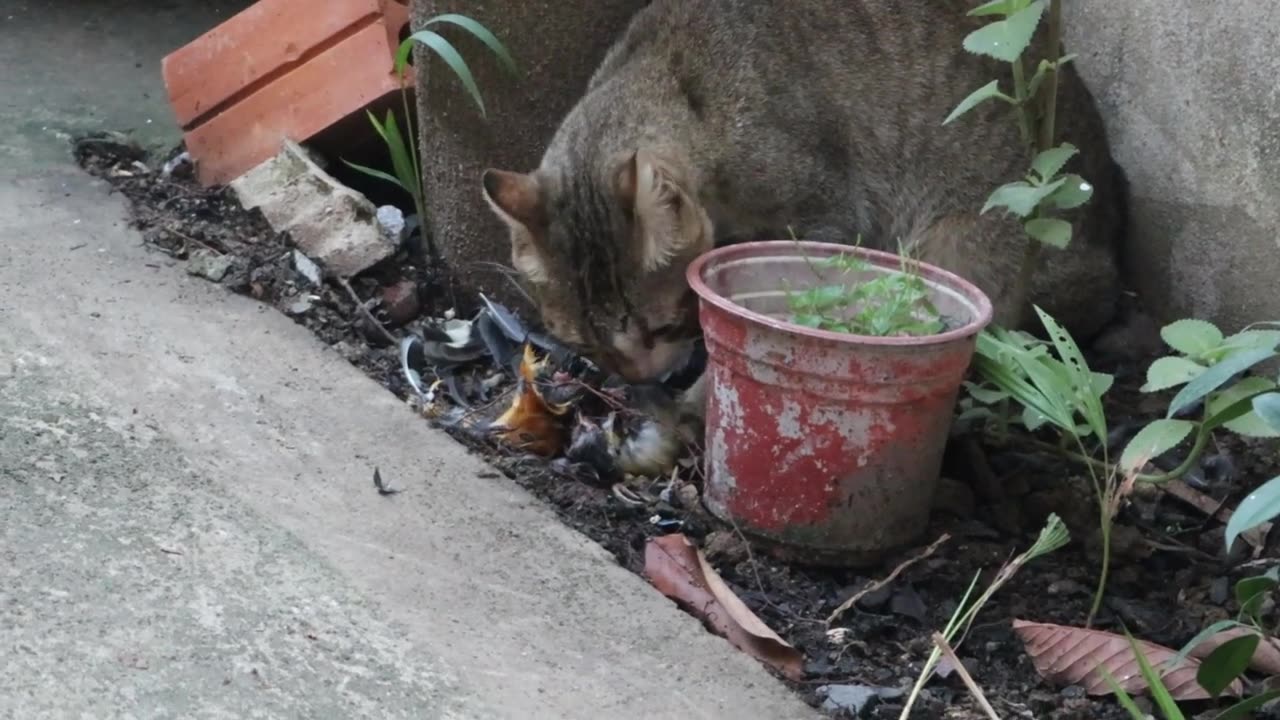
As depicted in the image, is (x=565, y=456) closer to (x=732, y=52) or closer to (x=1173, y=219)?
(x=732, y=52)

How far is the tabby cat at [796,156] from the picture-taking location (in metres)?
2.90

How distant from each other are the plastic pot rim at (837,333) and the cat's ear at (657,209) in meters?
0.21

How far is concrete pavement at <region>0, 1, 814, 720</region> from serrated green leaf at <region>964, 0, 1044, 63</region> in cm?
106

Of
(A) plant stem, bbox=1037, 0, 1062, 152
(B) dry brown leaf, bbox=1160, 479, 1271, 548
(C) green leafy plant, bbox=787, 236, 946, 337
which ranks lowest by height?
(B) dry brown leaf, bbox=1160, 479, 1271, 548

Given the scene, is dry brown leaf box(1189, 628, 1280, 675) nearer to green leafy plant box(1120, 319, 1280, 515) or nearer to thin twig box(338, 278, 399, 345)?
green leafy plant box(1120, 319, 1280, 515)

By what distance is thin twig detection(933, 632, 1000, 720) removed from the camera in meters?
2.01

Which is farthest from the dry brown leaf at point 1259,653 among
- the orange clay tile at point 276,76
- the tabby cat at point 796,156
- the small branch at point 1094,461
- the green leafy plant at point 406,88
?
the orange clay tile at point 276,76

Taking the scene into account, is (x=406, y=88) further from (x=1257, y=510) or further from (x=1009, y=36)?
(x=1257, y=510)

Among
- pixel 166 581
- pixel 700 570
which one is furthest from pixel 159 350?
pixel 700 570

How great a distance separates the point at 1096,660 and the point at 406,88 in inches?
89.5

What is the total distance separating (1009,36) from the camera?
217cm

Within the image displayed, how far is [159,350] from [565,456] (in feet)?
3.04

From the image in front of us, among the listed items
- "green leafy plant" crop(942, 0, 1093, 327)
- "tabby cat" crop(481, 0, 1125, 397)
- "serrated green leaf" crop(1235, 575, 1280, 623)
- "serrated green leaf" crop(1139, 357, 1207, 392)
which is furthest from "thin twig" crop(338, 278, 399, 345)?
"serrated green leaf" crop(1235, 575, 1280, 623)

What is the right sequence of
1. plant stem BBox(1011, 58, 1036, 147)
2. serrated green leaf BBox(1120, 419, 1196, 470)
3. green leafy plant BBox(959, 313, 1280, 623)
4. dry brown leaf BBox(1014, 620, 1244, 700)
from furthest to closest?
plant stem BBox(1011, 58, 1036, 147) < dry brown leaf BBox(1014, 620, 1244, 700) < serrated green leaf BBox(1120, 419, 1196, 470) < green leafy plant BBox(959, 313, 1280, 623)
